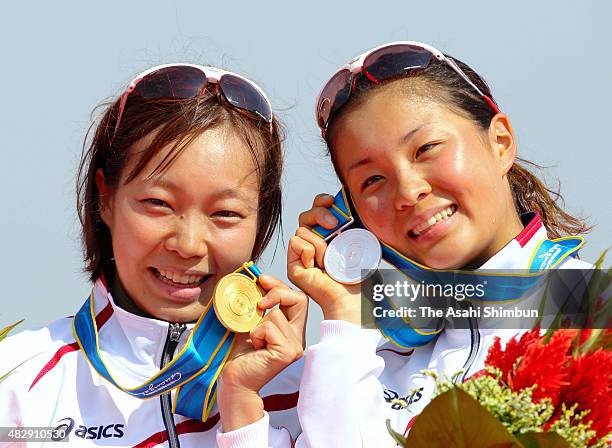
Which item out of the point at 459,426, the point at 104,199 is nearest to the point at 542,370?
the point at 459,426

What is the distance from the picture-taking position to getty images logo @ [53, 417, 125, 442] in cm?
423

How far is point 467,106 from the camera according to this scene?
4.49m

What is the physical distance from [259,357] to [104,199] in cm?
126

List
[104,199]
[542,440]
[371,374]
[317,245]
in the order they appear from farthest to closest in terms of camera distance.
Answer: [104,199] → [317,245] → [371,374] → [542,440]

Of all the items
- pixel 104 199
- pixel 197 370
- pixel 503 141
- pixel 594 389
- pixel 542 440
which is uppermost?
pixel 503 141

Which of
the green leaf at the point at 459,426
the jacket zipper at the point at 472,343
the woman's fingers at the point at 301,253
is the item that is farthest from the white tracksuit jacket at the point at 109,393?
the green leaf at the point at 459,426

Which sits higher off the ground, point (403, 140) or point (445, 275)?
point (403, 140)

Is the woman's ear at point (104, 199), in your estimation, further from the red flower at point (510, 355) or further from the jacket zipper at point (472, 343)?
the red flower at point (510, 355)

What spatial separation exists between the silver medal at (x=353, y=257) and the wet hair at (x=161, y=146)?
46 centimetres

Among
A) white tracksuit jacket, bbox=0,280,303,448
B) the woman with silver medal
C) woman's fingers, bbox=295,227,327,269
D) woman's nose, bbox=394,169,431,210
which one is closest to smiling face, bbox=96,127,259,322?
white tracksuit jacket, bbox=0,280,303,448

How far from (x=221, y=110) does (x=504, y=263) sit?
157 cm

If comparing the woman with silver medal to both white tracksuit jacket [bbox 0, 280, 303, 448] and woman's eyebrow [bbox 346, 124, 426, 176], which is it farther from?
white tracksuit jacket [bbox 0, 280, 303, 448]

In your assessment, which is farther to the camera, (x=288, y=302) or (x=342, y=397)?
(x=288, y=302)

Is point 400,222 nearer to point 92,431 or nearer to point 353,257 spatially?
point 353,257
